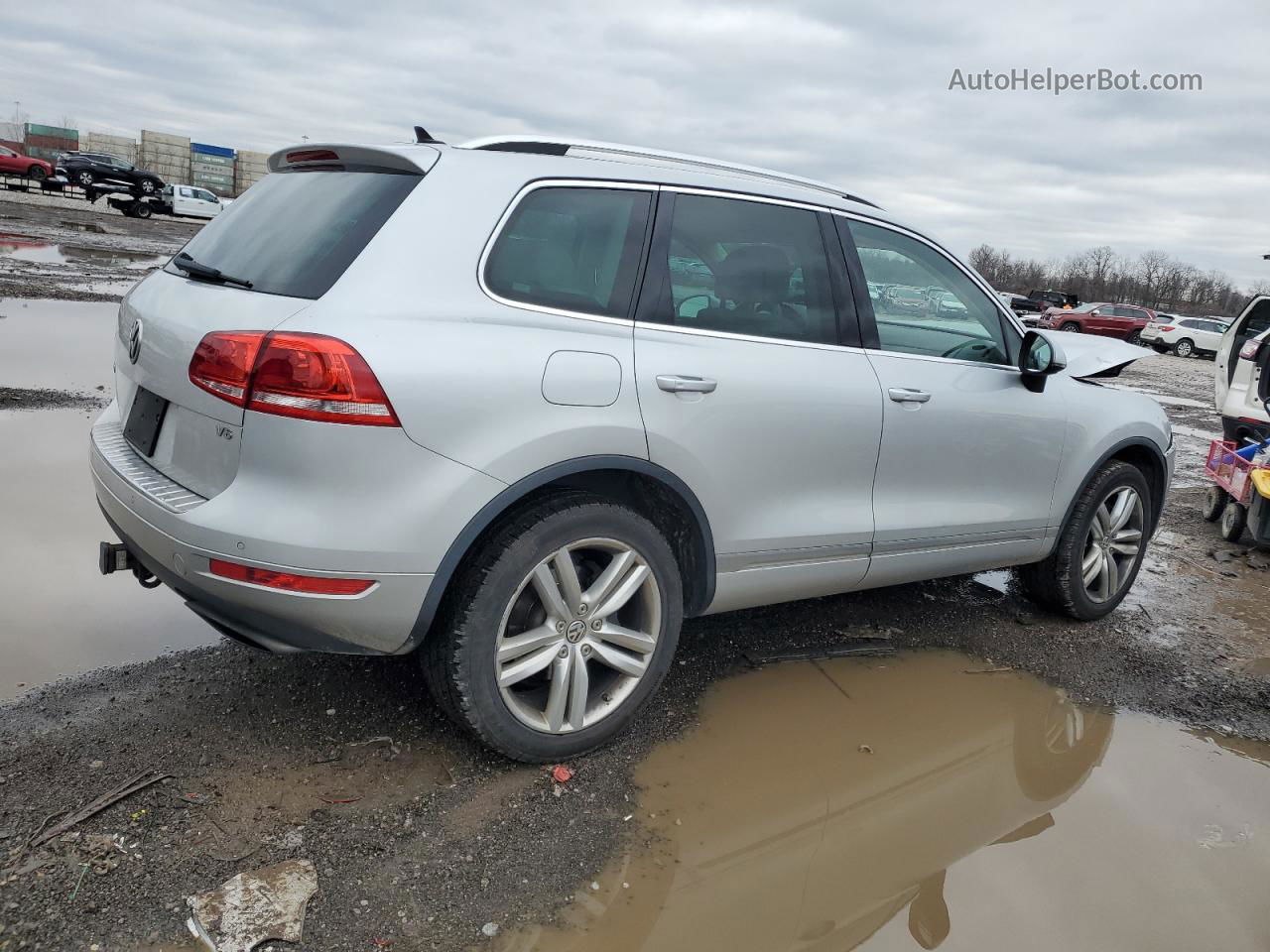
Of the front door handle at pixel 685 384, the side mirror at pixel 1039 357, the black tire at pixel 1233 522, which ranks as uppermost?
the side mirror at pixel 1039 357

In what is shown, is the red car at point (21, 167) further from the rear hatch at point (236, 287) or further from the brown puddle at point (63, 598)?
the rear hatch at point (236, 287)

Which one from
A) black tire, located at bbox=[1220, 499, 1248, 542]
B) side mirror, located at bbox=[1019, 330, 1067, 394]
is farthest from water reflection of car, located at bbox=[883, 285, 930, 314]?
black tire, located at bbox=[1220, 499, 1248, 542]

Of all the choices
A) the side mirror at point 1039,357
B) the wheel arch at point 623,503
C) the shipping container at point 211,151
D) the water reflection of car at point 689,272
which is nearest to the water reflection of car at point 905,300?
the side mirror at point 1039,357

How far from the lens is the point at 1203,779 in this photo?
136 inches

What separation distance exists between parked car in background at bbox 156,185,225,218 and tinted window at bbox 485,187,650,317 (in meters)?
41.6

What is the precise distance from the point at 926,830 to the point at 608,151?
2436mm

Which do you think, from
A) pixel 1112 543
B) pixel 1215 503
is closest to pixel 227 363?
pixel 1112 543

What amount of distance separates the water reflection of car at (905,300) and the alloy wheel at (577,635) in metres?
1.56

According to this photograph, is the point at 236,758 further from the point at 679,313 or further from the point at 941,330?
the point at 941,330

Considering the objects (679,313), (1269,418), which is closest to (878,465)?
(679,313)

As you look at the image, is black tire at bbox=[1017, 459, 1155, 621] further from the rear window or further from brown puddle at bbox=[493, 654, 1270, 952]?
the rear window

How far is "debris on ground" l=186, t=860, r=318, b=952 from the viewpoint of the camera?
2221 millimetres

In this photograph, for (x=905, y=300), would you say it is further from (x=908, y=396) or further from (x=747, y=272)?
(x=747, y=272)

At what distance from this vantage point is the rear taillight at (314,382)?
8.06ft
